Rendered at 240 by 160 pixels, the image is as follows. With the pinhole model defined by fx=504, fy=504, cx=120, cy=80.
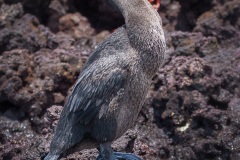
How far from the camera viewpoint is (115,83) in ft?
13.9

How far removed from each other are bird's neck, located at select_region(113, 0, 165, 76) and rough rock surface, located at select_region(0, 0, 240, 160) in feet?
4.15

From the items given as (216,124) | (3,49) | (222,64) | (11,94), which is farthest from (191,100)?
(3,49)

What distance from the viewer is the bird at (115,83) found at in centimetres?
424

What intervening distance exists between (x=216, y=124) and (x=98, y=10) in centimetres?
318

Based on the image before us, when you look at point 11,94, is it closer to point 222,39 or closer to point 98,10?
point 98,10

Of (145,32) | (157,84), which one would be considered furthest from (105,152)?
(157,84)

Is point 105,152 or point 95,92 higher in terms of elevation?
point 95,92

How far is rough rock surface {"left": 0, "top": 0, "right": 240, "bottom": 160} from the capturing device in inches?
218

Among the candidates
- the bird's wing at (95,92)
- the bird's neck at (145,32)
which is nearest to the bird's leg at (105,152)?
the bird's wing at (95,92)

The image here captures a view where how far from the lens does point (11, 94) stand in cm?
605

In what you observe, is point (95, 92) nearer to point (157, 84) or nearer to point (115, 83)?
point (115, 83)

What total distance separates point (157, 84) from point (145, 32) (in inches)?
73.1

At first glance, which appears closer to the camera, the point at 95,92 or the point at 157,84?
the point at 95,92

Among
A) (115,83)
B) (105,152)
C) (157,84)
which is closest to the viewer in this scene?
(115,83)
